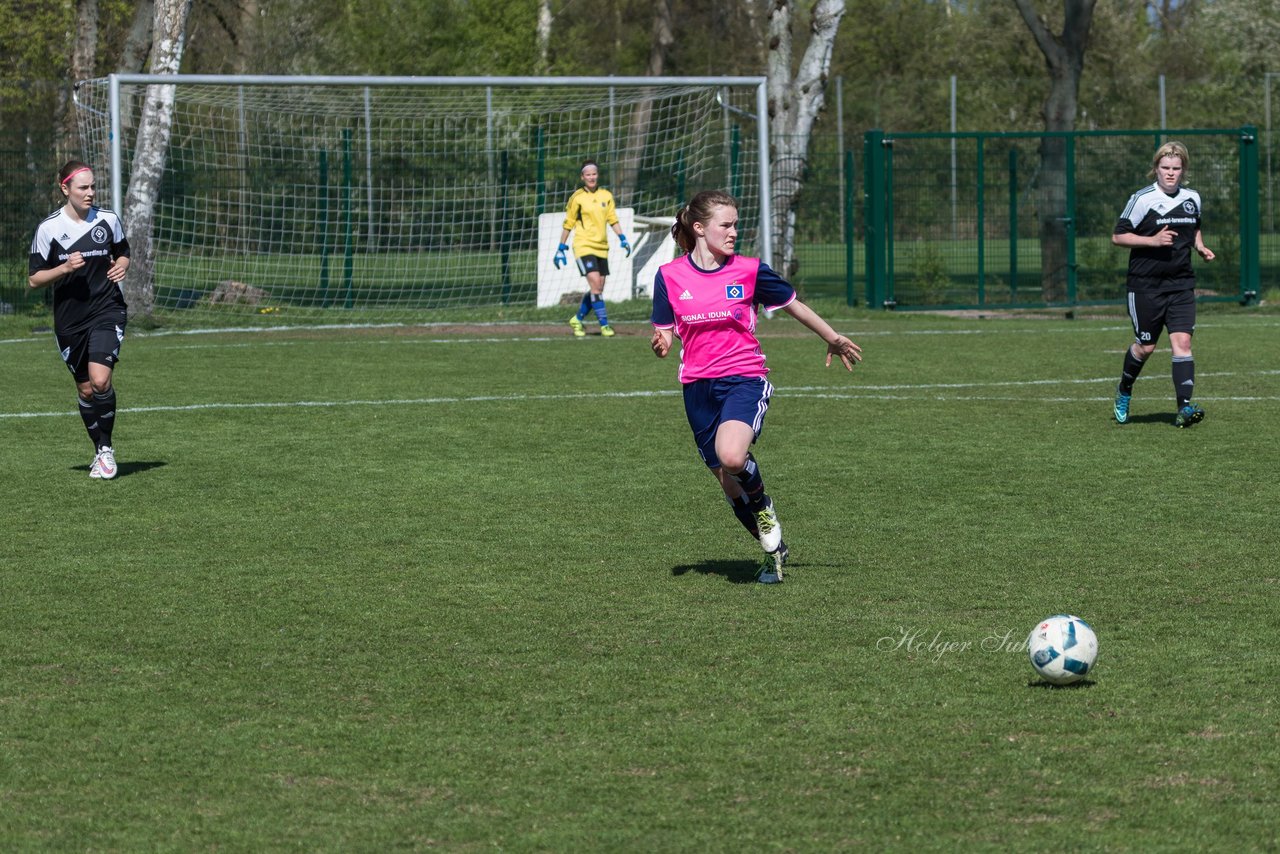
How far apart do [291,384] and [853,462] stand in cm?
654

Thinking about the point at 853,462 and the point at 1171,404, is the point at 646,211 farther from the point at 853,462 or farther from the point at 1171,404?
the point at 853,462

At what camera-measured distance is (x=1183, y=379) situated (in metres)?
12.2

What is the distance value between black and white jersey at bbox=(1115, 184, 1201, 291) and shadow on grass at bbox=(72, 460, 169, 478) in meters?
6.80

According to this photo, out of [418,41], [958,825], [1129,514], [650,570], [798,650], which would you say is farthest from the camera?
[418,41]

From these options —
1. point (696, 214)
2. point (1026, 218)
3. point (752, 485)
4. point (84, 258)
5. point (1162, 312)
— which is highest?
point (1026, 218)

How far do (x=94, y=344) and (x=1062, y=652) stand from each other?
22.5 feet

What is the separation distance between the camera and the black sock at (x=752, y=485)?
7441 mm

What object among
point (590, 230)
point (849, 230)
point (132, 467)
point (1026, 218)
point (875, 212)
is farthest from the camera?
point (1026, 218)

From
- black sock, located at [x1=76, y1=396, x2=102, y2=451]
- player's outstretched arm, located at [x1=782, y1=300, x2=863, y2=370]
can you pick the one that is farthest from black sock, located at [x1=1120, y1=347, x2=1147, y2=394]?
Answer: black sock, located at [x1=76, y1=396, x2=102, y2=451]

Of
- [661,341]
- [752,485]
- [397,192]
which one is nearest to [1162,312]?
[752,485]

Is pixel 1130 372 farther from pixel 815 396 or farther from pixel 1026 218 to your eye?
pixel 1026 218

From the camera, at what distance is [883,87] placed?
50875 millimetres

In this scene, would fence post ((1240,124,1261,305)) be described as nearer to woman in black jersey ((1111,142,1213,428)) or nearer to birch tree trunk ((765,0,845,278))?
birch tree trunk ((765,0,845,278))

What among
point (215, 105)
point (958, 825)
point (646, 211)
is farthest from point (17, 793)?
point (646, 211)
